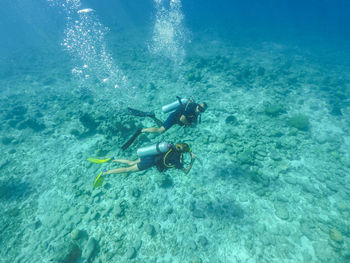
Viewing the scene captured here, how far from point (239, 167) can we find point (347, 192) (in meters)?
4.65

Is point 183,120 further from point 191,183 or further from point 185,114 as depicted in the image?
point 191,183

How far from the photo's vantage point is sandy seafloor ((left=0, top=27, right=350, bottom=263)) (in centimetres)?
554

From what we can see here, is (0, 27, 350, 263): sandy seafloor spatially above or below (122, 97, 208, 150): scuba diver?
below

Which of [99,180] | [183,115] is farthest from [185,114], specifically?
[99,180]

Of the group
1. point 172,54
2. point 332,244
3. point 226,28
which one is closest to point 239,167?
point 332,244

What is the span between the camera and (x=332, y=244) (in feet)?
17.5

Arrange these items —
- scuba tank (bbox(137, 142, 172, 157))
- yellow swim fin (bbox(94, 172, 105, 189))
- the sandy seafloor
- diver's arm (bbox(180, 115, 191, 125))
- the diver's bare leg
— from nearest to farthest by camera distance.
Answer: the sandy seafloor → scuba tank (bbox(137, 142, 172, 157)) → yellow swim fin (bbox(94, 172, 105, 189)) → diver's arm (bbox(180, 115, 191, 125)) → the diver's bare leg

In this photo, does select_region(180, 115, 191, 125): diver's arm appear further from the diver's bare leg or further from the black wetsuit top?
the diver's bare leg

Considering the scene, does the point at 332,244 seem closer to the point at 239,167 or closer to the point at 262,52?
the point at 239,167

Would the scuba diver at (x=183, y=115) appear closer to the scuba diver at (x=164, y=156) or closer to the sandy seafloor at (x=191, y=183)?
the scuba diver at (x=164, y=156)

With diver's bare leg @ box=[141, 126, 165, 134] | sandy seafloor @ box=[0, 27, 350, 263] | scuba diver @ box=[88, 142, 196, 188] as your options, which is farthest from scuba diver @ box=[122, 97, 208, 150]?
sandy seafloor @ box=[0, 27, 350, 263]

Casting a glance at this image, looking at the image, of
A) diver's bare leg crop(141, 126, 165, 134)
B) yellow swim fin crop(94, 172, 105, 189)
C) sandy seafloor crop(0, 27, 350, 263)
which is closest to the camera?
sandy seafloor crop(0, 27, 350, 263)

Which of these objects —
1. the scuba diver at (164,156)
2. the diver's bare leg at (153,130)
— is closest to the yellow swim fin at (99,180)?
the scuba diver at (164,156)

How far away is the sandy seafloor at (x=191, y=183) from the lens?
554 centimetres
